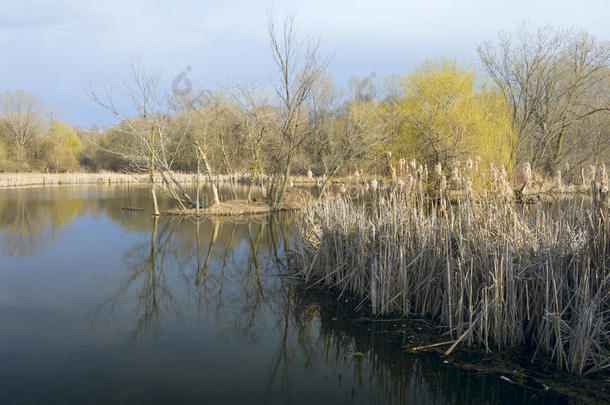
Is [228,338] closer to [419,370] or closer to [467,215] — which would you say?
[419,370]

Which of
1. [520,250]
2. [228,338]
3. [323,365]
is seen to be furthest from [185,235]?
[520,250]

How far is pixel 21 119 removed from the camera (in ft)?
135

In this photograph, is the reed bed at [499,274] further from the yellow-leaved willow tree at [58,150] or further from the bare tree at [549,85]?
the yellow-leaved willow tree at [58,150]

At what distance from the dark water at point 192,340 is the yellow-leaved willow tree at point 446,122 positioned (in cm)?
1099

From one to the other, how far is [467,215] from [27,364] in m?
5.06

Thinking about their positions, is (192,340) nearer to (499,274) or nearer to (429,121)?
(499,274)

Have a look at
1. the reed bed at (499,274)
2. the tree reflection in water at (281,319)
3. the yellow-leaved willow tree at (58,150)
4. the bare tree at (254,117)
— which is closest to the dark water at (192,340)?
the tree reflection in water at (281,319)

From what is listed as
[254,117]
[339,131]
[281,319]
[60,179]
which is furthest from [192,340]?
[60,179]

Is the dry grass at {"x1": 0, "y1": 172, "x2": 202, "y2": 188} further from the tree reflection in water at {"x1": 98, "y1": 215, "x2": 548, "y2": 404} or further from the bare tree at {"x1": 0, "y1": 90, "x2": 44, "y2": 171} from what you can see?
the tree reflection in water at {"x1": 98, "y1": 215, "x2": 548, "y2": 404}

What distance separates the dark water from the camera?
13.4ft

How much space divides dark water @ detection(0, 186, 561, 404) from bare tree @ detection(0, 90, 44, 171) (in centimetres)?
3628

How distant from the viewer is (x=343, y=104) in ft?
119

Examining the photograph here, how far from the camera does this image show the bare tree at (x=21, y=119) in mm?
40281

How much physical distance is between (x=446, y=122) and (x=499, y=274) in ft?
49.2
